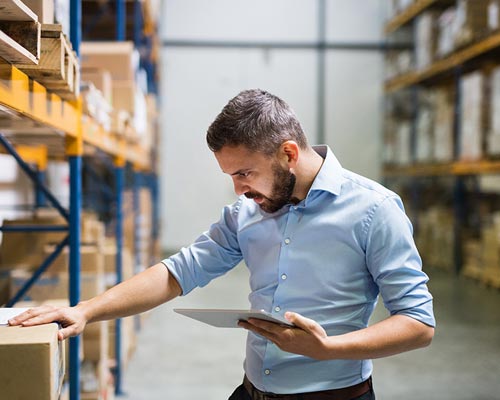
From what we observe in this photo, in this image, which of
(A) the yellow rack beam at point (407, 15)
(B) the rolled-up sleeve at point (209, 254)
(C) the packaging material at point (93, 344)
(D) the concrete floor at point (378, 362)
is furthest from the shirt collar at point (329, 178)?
(A) the yellow rack beam at point (407, 15)

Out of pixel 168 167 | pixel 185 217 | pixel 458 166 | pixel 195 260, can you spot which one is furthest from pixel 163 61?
pixel 195 260

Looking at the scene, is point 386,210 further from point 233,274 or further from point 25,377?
point 233,274

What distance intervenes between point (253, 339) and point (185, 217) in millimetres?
10797

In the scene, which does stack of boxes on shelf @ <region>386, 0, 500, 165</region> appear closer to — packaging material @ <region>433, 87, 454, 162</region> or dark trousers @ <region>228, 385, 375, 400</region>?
packaging material @ <region>433, 87, 454, 162</region>

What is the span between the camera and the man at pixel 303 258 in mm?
1946

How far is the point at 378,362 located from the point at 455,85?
6508mm

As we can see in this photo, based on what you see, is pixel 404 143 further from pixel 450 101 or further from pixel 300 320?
pixel 300 320

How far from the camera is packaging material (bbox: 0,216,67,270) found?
387 centimetres

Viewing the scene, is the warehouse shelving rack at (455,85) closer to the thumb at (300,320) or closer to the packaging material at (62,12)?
the packaging material at (62,12)

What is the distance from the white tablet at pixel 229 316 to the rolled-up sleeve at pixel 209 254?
42 centimetres

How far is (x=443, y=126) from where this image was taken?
1046cm

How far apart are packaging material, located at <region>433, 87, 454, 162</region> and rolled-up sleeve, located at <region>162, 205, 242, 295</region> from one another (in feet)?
27.8

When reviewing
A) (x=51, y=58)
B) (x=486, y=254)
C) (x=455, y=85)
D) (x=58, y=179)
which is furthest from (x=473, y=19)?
(x=51, y=58)

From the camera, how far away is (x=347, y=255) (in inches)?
80.6
